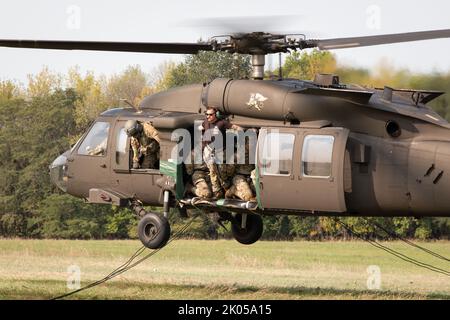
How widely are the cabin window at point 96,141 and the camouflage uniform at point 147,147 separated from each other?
0.82 metres

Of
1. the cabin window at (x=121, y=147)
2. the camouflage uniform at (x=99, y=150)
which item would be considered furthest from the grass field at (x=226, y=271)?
the camouflage uniform at (x=99, y=150)

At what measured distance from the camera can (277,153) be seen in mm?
16359

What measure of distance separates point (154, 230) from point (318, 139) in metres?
3.77

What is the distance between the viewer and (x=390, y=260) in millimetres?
31156

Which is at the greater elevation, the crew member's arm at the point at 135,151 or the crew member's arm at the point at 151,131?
the crew member's arm at the point at 151,131

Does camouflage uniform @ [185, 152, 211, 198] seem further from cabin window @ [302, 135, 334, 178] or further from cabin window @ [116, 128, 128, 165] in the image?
cabin window @ [302, 135, 334, 178]

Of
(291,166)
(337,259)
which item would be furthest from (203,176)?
(337,259)

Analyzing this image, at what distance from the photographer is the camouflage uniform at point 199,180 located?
17.4 metres

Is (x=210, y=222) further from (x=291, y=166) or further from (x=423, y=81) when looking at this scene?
(x=291, y=166)

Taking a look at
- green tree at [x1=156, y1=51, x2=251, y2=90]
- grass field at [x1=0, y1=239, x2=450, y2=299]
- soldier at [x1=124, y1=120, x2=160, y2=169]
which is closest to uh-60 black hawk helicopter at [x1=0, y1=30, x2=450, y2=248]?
soldier at [x1=124, y1=120, x2=160, y2=169]

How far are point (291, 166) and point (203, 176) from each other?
2027mm

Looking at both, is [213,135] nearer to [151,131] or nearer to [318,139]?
[151,131]

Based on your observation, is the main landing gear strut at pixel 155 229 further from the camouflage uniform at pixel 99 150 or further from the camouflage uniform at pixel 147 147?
the camouflage uniform at pixel 99 150

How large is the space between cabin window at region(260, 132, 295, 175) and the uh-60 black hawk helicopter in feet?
0.06
